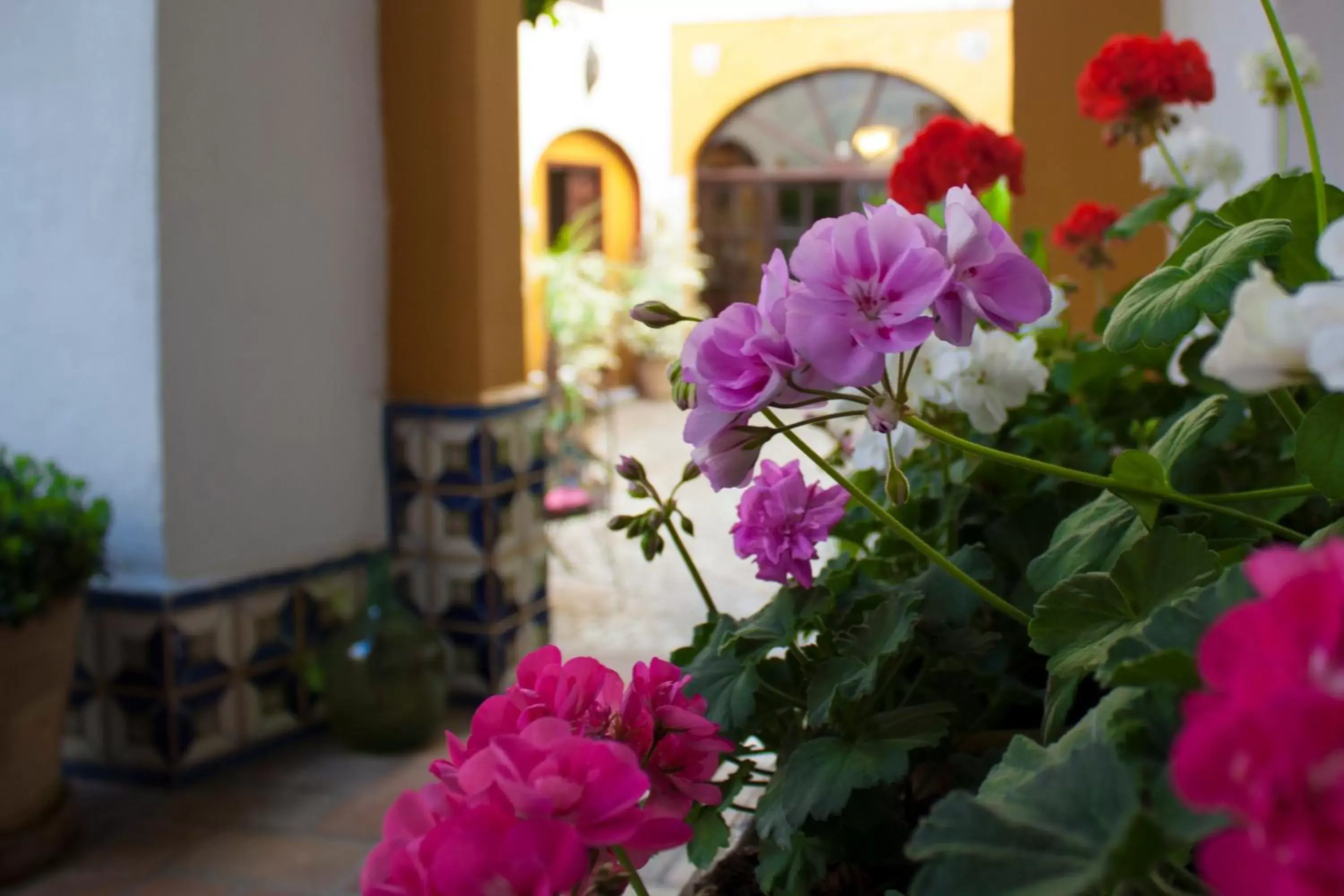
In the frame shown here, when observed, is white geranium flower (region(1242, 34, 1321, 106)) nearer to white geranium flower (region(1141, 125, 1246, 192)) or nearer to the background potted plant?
white geranium flower (region(1141, 125, 1246, 192))

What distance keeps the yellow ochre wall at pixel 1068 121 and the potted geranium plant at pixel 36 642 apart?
177 centimetres

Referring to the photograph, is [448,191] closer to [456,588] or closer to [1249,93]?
[456,588]

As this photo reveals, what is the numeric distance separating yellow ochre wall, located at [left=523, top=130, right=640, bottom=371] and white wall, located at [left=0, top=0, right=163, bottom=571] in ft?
20.7

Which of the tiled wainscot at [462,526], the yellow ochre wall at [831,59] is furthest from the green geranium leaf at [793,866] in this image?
the yellow ochre wall at [831,59]

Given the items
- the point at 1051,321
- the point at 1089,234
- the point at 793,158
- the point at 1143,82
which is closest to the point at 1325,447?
the point at 1051,321

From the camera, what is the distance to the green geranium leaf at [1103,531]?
0.59m

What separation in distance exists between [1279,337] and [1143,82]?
1.18 m

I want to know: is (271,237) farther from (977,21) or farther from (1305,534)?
(977,21)

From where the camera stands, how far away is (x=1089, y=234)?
1568mm

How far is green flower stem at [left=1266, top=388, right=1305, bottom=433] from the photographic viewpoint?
0.57m

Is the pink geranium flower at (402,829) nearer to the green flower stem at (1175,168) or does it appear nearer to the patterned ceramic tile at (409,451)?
the green flower stem at (1175,168)

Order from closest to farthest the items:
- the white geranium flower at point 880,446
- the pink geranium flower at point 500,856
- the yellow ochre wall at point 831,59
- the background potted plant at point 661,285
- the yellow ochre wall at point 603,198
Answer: the pink geranium flower at point 500,856 < the white geranium flower at point 880,446 < the yellow ochre wall at point 603,198 < the yellow ochre wall at point 831,59 < the background potted plant at point 661,285

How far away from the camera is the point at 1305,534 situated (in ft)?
2.72

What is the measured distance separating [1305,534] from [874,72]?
9774 millimetres
